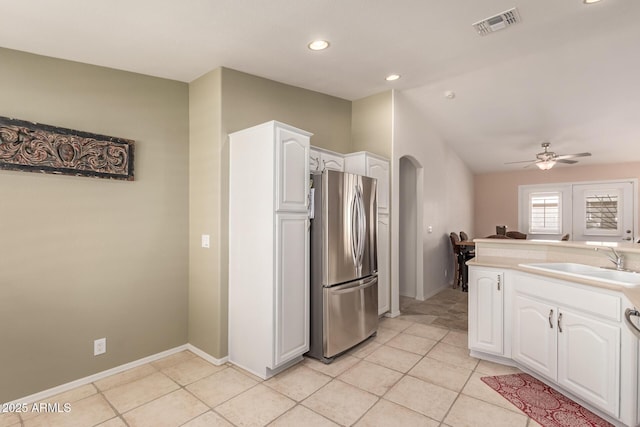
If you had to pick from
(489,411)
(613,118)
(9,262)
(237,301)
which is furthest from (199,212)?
(613,118)

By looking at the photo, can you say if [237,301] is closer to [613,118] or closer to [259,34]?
[259,34]

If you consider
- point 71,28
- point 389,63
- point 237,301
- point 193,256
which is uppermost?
point 389,63

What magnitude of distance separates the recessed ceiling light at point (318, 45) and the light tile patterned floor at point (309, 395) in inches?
115

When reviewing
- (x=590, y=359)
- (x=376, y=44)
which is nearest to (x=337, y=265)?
(x=590, y=359)

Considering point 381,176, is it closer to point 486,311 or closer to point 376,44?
point 376,44

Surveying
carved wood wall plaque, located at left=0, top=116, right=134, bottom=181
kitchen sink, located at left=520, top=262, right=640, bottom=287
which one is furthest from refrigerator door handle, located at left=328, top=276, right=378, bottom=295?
carved wood wall plaque, located at left=0, top=116, right=134, bottom=181

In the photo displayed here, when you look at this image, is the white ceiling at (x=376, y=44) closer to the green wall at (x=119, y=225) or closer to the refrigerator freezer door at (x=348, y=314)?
the green wall at (x=119, y=225)

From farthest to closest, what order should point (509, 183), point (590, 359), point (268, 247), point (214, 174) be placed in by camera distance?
point (509, 183) → point (214, 174) → point (268, 247) → point (590, 359)

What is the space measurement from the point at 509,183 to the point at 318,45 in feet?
24.0

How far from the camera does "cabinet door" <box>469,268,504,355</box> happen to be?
2.82 metres

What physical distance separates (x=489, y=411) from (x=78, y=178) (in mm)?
3669

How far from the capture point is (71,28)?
222 centimetres

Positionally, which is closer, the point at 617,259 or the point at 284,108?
the point at 617,259

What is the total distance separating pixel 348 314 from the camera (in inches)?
121
